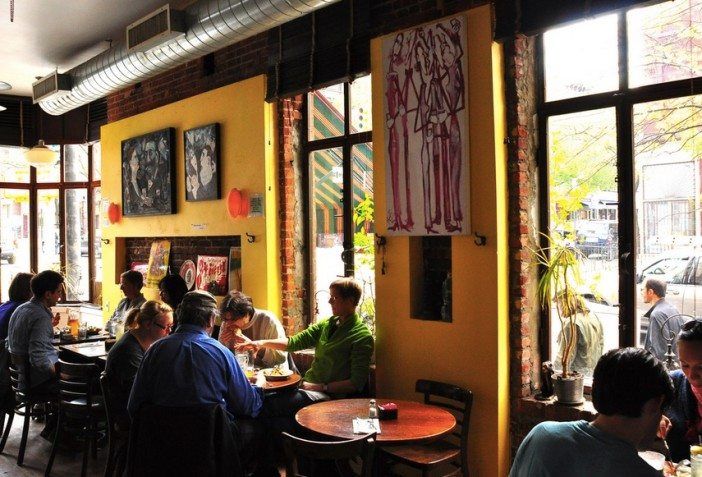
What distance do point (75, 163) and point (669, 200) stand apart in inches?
334

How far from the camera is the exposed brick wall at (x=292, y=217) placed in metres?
5.76

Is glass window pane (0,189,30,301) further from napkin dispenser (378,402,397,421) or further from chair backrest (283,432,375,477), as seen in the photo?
chair backrest (283,432,375,477)

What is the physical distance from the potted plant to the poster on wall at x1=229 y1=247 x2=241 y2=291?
10.1 ft

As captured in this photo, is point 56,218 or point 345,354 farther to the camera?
point 56,218

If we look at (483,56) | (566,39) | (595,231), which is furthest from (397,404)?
(566,39)

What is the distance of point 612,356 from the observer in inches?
78.8

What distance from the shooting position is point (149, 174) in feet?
23.8

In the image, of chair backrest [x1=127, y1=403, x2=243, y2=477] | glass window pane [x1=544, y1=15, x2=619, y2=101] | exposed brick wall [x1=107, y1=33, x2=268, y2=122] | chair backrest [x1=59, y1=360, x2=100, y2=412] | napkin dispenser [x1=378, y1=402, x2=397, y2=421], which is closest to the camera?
chair backrest [x1=127, y1=403, x2=243, y2=477]

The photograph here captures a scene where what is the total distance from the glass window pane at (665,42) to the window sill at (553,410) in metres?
1.88

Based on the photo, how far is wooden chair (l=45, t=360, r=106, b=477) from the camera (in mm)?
4938

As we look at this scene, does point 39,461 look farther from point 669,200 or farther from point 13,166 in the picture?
point 13,166

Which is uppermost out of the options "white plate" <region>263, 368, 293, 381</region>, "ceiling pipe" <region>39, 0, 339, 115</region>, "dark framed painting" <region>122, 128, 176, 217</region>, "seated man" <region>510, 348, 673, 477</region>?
"ceiling pipe" <region>39, 0, 339, 115</region>

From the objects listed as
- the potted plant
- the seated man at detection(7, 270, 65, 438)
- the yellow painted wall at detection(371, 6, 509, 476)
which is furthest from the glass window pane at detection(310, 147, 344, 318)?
the seated man at detection(7, 270, 65, 438)

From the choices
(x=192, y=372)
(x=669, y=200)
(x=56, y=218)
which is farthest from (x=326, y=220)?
(x=56, y=218)
